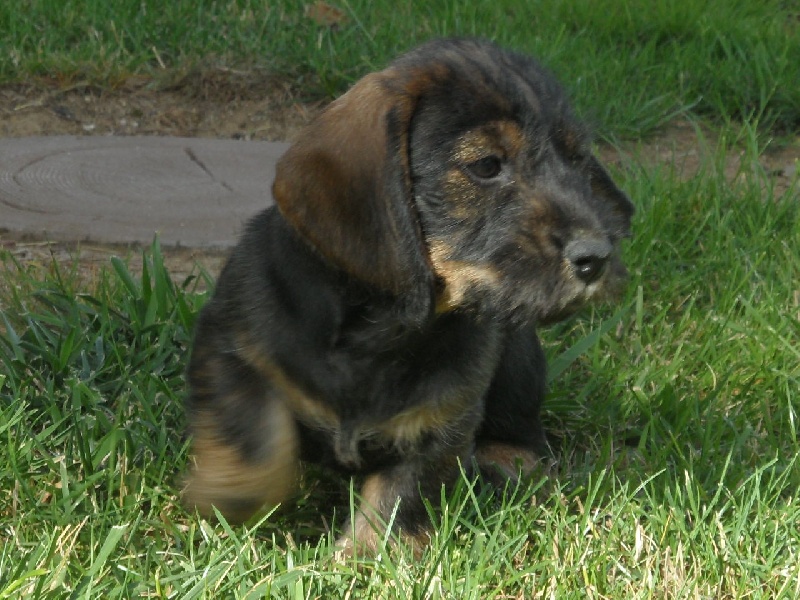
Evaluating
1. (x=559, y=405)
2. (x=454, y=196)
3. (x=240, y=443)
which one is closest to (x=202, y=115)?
(x=559, y=405)

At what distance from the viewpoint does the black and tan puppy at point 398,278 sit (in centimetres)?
297

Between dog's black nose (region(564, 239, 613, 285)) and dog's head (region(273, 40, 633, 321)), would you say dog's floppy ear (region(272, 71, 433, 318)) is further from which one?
dog's black nose (region(564, 239, 613, 285))

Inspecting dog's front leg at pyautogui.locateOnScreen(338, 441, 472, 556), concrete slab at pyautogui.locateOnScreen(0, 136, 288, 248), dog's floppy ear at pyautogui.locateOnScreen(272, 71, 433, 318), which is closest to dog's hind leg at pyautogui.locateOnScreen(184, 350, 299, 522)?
dog's front leg at pyautogui.locateOnScreen(338, 441, 472, 556)

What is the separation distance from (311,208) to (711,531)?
1235 millimetres

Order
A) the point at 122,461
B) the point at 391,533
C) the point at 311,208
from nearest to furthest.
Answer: the point at 311,208 < the point at 391,533 < the point at 122,461

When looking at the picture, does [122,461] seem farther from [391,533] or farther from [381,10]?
[381,10]

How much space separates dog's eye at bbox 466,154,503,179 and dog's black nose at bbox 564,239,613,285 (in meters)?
0.26

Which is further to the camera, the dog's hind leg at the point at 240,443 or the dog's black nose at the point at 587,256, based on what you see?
the dog's hind leg at the point at 240,443

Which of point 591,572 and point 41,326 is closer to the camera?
point 591,572

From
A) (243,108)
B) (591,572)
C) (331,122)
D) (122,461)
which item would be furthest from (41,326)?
(243,108)

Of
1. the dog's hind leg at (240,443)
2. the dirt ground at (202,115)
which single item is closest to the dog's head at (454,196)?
the dog's hind leg at (240,443)

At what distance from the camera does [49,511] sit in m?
3.28

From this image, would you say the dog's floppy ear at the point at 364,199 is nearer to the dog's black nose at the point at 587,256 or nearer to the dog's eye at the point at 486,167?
the dog's eye at the point at 486,167

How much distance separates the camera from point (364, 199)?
2977 mm
